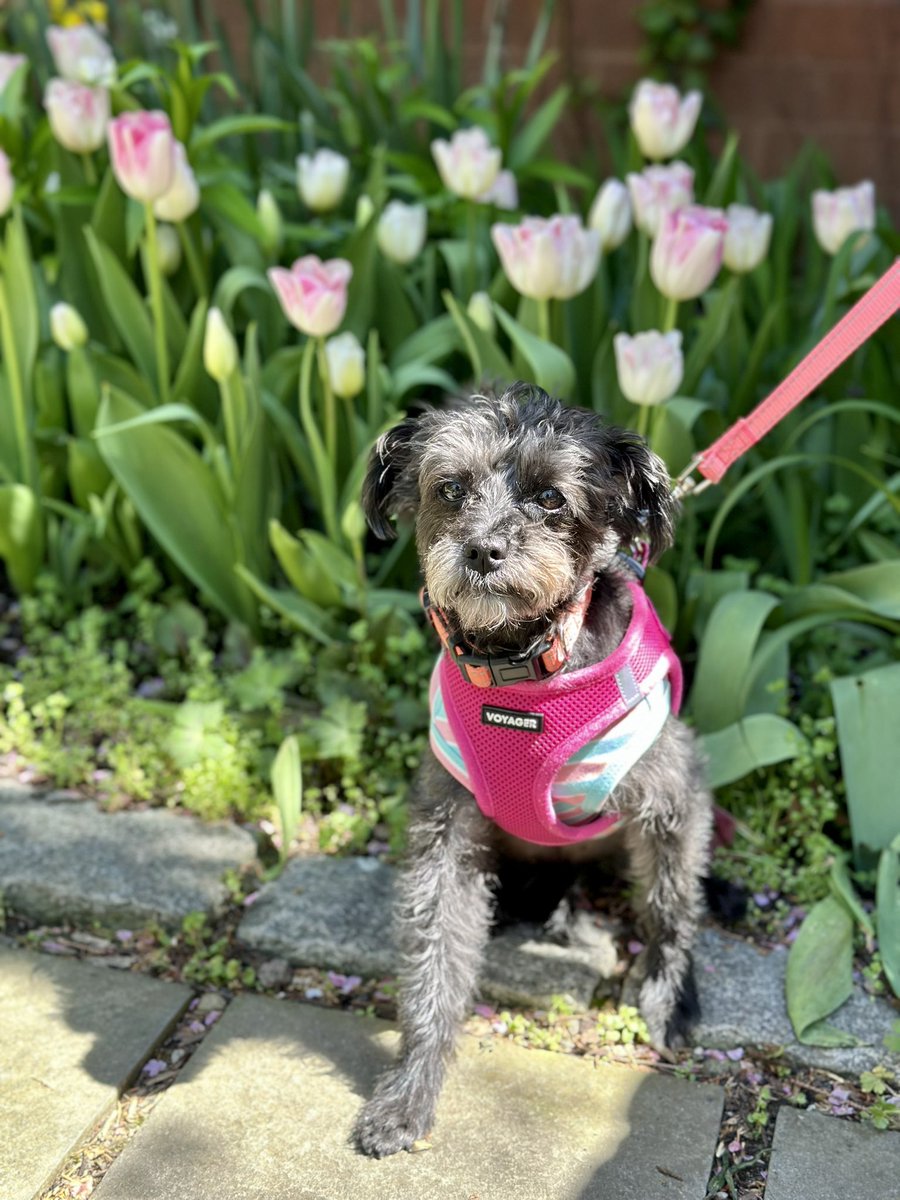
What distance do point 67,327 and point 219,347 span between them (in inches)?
22.9

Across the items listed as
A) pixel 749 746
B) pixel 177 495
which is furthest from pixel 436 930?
pixel 177 495

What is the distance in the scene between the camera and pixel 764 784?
330 cm

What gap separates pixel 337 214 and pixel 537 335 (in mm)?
1178

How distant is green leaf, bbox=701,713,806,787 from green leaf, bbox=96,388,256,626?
136cm

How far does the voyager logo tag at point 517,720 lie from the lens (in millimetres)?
2438

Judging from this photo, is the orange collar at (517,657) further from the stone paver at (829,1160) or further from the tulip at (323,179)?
the tulip at (323,179)

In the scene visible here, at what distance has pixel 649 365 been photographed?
9.82ft

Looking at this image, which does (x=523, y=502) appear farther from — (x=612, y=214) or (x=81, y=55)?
(x=81, y=55)

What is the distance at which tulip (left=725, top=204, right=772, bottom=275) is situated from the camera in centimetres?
346

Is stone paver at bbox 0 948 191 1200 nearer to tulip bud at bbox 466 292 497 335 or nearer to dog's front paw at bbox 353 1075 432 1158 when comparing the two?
dog's front paw at bbox 353 1075 432 1158

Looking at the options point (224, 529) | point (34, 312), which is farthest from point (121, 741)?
point (34, 312)

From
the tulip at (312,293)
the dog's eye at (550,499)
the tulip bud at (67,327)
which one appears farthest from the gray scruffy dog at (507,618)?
the tulip bud at (67,327)

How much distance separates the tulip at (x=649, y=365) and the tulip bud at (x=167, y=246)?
4.88 feet

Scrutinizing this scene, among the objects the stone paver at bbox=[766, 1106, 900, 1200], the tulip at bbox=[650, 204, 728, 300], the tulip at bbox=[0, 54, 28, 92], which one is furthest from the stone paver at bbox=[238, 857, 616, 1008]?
the tulip at bbox=[0, 54, 28, 92]
